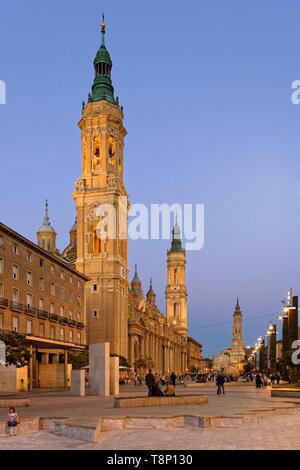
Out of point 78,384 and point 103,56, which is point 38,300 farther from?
point 103,56

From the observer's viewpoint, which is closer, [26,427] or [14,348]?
[26,427]

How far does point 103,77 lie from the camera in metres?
107

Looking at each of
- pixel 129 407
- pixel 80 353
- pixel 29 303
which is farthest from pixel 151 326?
pixel 129 407

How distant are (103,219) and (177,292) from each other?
90.1 metres

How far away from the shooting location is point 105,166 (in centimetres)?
10031

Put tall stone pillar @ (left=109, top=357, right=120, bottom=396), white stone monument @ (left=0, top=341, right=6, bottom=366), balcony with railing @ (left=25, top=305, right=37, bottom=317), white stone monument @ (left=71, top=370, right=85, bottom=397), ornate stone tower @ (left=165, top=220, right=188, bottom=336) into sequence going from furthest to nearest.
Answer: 1. ornate stone tower @ (left=165, top=220, right=188, bottom=336)
2. balcony with railing @ (left=25, top=305, right=37, bottom=317)
3. tall stone pillar @ (left=109, top=357, right=120, bottom=396)
4. white stone monument @ (left=71, top=370, right=85, bottom=397)
5. white stone monument @ (left=0, top=341, right=6, bottom=366)

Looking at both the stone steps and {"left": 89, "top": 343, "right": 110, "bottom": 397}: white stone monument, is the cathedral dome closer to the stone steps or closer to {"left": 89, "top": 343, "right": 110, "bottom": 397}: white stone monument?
{"left": 89, "top": 343, "right": 110, "bottom": 397}: white stone monument

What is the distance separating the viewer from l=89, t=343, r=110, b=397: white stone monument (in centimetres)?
4244

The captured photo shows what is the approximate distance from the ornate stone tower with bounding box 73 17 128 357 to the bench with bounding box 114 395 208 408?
64375mm

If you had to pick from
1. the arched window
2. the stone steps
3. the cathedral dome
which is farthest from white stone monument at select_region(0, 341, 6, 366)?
the cathedral dome

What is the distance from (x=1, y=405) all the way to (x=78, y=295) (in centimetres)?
4883

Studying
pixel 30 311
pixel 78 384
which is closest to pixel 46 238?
pixel 30 311
